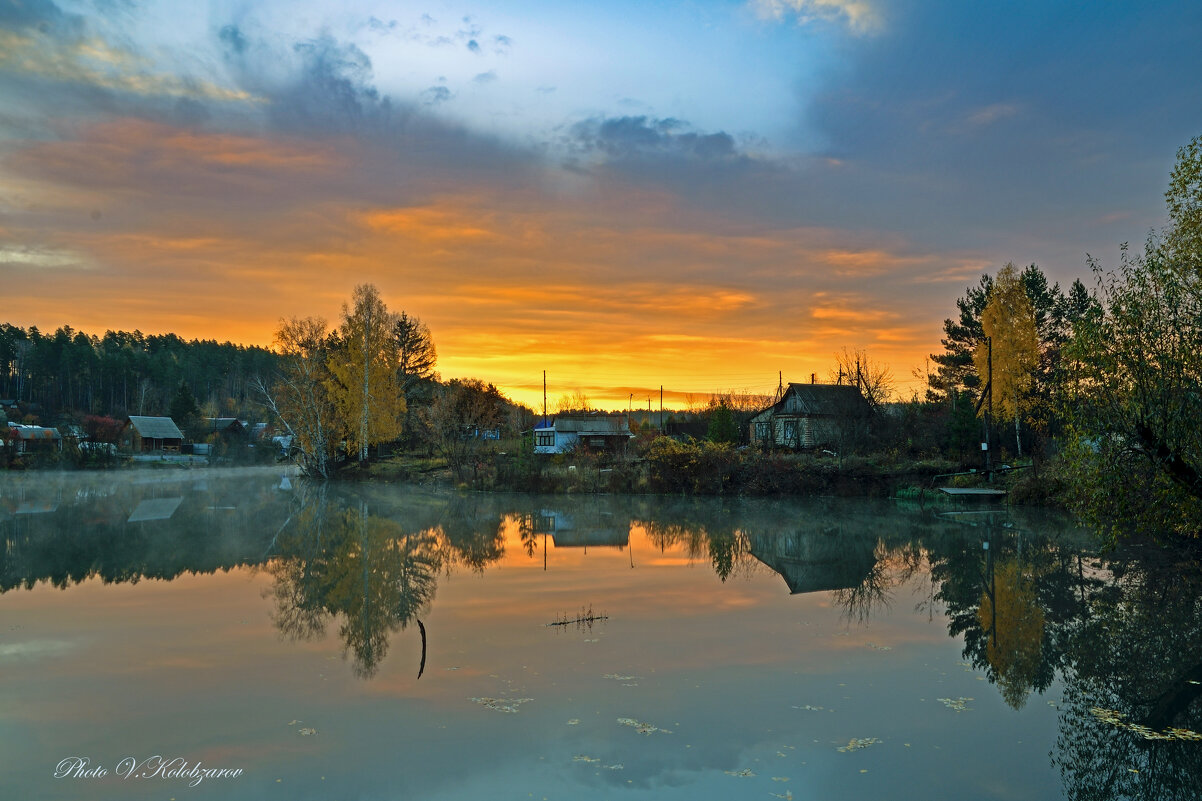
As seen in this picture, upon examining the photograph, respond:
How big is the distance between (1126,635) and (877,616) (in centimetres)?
354

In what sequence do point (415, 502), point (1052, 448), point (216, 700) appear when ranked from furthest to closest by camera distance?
1. point (1052, 448)
2. point (415, 502)
3. point (216, 700)

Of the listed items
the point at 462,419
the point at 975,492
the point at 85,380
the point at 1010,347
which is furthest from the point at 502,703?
the point at 85,380

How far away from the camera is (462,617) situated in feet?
42.2

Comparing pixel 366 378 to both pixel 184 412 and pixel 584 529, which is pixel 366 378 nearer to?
pixel 584 529

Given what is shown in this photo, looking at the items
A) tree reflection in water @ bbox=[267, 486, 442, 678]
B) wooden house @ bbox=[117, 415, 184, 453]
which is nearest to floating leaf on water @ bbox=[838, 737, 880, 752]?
tree reflection in water @ bbox=[267, 486, 442, 678]

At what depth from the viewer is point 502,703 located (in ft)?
28.2

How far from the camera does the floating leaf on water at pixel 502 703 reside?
8.44 metres

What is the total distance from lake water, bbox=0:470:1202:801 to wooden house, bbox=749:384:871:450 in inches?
841

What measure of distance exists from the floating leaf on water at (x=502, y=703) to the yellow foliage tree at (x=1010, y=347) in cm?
3504

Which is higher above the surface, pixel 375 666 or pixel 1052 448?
pixel 1052 448

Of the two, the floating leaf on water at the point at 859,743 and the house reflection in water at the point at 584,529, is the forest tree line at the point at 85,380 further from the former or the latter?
the floating leaf on water at the point at 859,743

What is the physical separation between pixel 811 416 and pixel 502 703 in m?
41.4

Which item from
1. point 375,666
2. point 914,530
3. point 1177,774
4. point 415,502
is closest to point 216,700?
point 375,666

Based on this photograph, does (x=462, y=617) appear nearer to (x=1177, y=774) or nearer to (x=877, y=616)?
(x=877, y=616)
